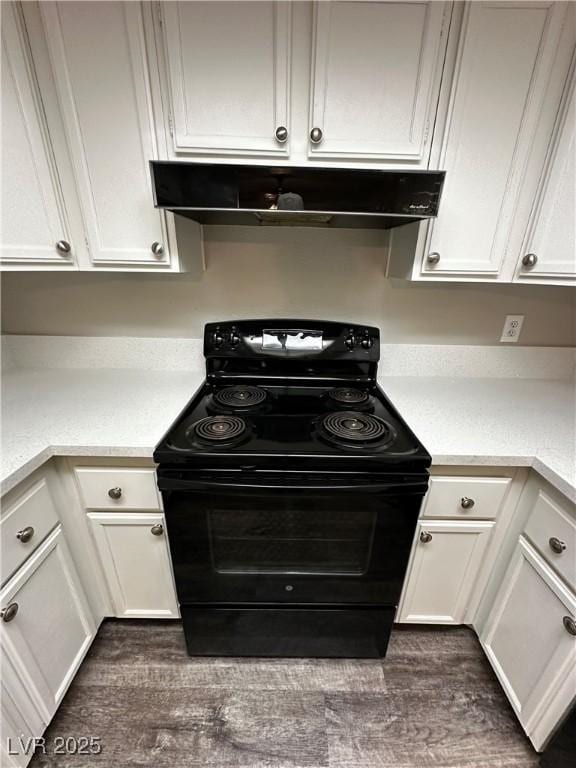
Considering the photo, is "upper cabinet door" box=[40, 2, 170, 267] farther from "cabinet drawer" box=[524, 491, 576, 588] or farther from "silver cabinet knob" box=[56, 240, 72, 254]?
"cabinet drawer" box=[524, 491, 576, 588]

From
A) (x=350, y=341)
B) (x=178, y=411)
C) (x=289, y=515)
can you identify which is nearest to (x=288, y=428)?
(x=289, y=515)

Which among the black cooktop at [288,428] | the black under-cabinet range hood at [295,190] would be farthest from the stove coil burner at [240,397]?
the black under-cabinet range hood at [295,190]

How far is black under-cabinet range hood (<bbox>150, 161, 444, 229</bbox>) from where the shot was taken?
0.90m

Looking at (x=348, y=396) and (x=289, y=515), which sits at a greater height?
(x=348, y=396)

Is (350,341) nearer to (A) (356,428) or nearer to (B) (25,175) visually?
(A) (356,428)

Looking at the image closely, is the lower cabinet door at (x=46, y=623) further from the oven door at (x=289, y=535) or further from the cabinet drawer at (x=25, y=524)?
the oven door at (x=289, y=535)

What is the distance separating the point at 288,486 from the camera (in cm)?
98

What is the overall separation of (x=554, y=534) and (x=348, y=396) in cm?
76

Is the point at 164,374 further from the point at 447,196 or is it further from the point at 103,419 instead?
the point at 447,196

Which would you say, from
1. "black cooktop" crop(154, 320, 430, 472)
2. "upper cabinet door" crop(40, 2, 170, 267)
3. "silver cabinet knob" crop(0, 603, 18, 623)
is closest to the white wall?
"black cooktop" crop(154, 320, 430, 472)

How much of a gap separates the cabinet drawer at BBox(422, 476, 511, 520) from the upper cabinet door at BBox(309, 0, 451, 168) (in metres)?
1.02

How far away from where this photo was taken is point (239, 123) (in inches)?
39.2

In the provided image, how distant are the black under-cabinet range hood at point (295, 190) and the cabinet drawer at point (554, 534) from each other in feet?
3.06

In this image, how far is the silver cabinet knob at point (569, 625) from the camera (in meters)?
0.86
